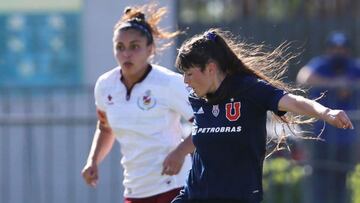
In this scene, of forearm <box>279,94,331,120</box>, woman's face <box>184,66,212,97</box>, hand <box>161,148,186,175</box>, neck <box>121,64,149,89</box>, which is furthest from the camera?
neck <box>121,64,149,89</box>

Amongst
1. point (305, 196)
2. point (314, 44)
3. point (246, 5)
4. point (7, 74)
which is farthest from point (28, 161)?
point (246, 5)

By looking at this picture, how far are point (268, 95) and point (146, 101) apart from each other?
4.82ft

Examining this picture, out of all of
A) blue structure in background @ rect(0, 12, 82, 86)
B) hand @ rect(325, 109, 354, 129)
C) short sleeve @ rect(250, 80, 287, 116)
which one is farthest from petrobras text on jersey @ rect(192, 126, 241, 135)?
blue structure in background @ rect(0, 12, 82, 86)

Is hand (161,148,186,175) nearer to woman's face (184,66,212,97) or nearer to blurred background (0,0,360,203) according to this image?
woman's face (184,66,212,97)

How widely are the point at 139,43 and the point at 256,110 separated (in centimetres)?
148

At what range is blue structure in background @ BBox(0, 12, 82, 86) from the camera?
12.9 meters

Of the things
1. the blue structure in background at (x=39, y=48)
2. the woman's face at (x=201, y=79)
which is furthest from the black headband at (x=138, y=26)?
the blue structure in background at (x=39, y=48)

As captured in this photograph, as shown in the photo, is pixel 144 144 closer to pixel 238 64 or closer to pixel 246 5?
pixel 238 64

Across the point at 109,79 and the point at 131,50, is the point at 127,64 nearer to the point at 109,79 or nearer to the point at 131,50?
the point at 131,50

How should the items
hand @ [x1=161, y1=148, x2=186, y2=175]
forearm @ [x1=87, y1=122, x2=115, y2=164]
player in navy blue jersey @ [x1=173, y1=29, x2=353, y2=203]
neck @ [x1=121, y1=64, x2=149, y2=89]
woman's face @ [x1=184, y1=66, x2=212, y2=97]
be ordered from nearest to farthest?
player in navy blue jersey @ [x1=173, y1=29, x2=353, y2=203] → woman's face @ [x1=184, y1=66, x2=212, y2=97] → hand @ [x1=161, y1=148, x2=186, y2=175] → neck @ [x1=121, y1=64, x2=149, y2=89] → forearm @ [x1=87, y1=122, x2=115, y2=164]

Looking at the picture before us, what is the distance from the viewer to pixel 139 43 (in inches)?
299

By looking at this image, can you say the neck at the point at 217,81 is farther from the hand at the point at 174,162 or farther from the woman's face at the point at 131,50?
the woman's face at the point at 131,50

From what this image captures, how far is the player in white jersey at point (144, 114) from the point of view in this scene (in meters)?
7.56

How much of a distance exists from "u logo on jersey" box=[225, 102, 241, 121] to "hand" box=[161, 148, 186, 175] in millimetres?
883
